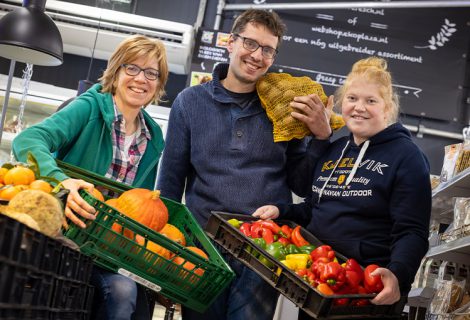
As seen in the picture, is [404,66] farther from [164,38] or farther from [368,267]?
[368,267]

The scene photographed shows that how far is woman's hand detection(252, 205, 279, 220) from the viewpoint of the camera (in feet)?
9.03

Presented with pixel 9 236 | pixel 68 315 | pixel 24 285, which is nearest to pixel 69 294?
pixel 68 315

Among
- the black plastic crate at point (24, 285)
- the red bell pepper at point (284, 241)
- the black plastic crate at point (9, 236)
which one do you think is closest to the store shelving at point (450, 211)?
the red bell pepper at point (284, 241)

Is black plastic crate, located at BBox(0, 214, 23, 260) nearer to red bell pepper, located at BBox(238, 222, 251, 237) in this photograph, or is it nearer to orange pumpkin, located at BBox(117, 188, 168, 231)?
orange pumpkin, located at BBox(117, 188, 168, 231)

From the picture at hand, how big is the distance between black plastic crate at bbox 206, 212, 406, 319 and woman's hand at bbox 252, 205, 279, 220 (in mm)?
91

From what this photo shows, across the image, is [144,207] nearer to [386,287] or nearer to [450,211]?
[386,287]

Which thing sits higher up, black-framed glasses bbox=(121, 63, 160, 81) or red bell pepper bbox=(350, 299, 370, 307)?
black-framed glasses bbox=(121, 63, 160, 81)

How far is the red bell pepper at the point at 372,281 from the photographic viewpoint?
234 centimetres

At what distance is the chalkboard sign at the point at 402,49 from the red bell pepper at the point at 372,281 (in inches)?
195

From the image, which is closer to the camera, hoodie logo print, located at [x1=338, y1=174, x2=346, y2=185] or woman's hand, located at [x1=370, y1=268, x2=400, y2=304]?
woman's hand, located at [x1=370, y1=268, x2=400, y2=304]

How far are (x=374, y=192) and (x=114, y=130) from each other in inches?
44.7

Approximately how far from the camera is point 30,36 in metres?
5.00

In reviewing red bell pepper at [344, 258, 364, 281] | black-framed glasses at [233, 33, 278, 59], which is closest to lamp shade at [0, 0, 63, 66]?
black-framed glasses at [233, 33, 278, 59]

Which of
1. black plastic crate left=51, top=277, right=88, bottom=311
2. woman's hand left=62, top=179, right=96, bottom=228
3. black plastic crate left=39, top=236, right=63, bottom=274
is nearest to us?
black plastic crate left=39, top=236, right=63, bottom=274
